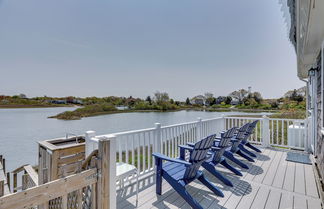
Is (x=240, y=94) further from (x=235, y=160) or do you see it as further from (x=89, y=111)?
(x=235, y=160)

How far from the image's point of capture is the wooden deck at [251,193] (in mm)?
2672

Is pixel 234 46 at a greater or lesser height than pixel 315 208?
greater

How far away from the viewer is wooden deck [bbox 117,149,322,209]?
2.67m

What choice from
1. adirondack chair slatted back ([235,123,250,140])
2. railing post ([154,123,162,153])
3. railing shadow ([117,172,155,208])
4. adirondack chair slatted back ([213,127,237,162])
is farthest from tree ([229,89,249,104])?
railing shadow ([117,172,155,208])

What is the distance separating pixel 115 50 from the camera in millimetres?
10438

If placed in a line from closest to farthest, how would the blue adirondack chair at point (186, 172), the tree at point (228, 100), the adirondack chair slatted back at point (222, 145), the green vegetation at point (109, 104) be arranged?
the blue adirondack chair at point (186, 172)
the adirondack chair slatted back at point (222, 145)
the green vegetation at point (109, 104)
the tree at point (228, 100)

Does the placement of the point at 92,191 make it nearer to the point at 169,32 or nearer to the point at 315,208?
the point at 315,208

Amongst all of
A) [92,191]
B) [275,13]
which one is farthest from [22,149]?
[275,13]

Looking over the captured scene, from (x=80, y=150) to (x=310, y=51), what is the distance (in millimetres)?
4748

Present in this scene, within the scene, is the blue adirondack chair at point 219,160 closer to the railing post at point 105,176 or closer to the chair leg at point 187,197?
the chair leg at point 187,197

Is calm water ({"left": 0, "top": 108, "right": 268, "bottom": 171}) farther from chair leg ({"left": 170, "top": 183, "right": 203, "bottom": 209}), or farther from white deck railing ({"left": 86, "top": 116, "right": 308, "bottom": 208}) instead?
chair leg ({"left": 170, "top": 183, "right": 203, "bottom": 209})

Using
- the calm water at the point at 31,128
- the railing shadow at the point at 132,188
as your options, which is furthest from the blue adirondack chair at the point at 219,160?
the calm water at the point at 31,128

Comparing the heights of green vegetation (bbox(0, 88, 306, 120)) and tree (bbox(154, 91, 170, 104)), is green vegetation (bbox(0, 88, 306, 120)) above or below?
below

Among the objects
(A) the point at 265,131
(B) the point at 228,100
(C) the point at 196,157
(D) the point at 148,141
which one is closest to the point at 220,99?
(B) the point at 228,100
